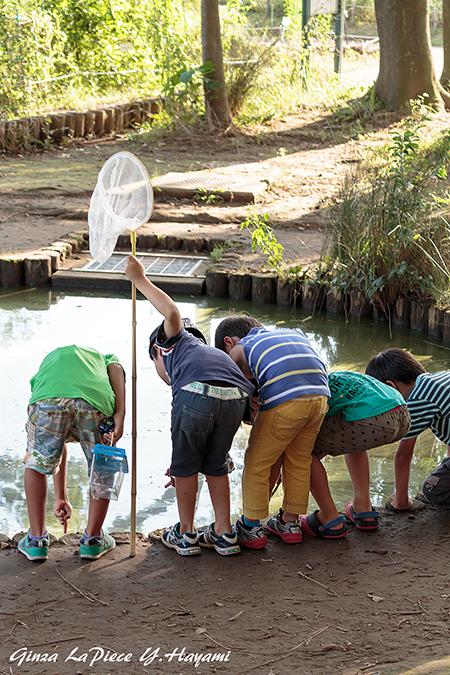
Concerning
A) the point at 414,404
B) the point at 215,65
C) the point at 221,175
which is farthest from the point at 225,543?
the point at 215,65

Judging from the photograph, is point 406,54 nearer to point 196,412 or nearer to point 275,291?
point 275,291

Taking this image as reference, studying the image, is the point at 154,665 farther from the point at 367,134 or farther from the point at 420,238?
the point at 367,134

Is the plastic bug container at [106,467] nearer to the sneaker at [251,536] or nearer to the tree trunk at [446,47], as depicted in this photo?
the sneaker at [251,536]

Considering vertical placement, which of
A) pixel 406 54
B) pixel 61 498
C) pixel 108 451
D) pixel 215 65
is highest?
pixel 406 54

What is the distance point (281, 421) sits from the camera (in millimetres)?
2748

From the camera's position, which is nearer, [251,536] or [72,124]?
[251,536]

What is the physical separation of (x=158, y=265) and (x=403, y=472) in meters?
4.25

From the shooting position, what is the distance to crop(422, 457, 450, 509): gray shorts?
309 centimetres

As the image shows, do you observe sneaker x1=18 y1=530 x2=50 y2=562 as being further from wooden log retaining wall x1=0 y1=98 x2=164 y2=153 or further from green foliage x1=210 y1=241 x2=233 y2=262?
wooden log retaining wall x1=0 y1=98 x2=164 y2=153

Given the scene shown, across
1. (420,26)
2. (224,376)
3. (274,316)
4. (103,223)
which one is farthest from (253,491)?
(420,26)

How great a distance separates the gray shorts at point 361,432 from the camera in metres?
2.90

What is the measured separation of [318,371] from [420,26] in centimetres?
1064

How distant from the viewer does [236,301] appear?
6.41 m

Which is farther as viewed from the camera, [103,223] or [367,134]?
[367,134]
